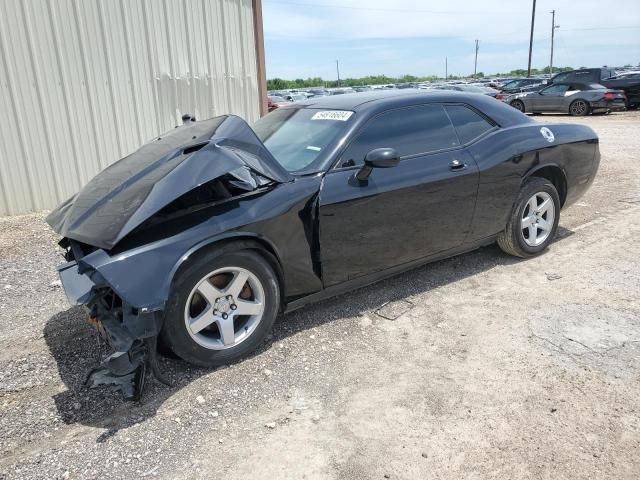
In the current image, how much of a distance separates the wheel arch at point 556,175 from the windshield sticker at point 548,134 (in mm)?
243

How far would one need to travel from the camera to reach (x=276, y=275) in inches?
135

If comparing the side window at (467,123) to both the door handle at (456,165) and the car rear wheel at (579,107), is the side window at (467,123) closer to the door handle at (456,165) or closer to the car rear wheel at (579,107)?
the door handle at (456,165)

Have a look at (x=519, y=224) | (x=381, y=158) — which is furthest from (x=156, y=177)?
(x=519, y=224)

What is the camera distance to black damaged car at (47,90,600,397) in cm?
286

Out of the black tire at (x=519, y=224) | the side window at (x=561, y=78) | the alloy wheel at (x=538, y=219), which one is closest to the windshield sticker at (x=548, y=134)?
the black tire at (x=519, y=224)

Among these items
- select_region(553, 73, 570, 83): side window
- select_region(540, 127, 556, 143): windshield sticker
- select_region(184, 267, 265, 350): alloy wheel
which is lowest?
select_region(184, 267, 265, 350): alloy wheel

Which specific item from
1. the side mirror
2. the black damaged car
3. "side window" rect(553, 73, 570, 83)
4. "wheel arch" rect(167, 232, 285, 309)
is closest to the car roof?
the black damaged car

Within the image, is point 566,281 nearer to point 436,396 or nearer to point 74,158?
point 436,396

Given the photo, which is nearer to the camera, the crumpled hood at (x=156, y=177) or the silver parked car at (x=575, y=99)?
the crumpled hood at (x=156, y=177)

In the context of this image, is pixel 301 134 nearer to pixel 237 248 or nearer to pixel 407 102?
pixel 407 102

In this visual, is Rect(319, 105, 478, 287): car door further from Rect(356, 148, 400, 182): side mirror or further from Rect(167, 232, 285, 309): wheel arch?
Rect(167, 232, 285, 309): wheel arch

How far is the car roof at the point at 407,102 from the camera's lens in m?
4.01

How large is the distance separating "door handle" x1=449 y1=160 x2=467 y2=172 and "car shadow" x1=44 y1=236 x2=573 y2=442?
0.99 metres

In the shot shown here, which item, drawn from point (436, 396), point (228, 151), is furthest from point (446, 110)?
point (436, 396)
